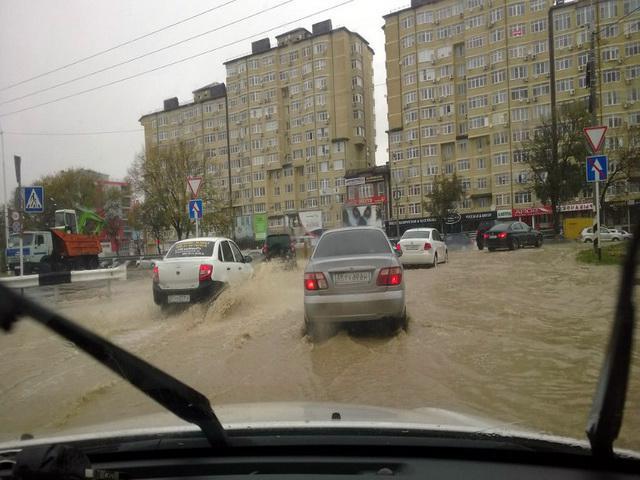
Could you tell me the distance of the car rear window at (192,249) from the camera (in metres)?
11.7

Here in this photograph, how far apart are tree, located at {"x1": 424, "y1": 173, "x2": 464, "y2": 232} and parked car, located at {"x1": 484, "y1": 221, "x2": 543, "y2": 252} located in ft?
106

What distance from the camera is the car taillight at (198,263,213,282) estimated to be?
11.1 metres

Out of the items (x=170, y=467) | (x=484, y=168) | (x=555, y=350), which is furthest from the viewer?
(x=484, y=168)

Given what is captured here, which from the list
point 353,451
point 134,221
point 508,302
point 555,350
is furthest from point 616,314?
point 134,221

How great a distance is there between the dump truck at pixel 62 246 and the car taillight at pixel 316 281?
1382cm

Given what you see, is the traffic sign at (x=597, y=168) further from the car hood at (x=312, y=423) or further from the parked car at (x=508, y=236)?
the car hood at (x=312, y=423)

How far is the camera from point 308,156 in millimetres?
73125

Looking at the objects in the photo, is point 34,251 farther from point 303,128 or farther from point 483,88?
point 483,88

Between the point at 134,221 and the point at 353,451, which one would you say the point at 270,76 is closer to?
the point at 134,221

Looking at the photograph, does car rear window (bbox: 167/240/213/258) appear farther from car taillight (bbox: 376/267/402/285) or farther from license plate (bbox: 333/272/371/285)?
car taillight (bbox: 376/267/402/285)

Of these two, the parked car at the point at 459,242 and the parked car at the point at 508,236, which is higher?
the parked car at the point at 508,236

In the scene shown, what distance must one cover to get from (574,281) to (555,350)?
24.6 ft

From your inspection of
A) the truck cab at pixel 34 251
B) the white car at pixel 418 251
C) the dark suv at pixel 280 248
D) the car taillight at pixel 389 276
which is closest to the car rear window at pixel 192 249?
the car taillight at pixel 389 276

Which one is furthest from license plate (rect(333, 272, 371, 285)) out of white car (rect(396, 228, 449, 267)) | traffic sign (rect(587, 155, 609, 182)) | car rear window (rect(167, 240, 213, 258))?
white car (rect(396, 228, 449, 267))
